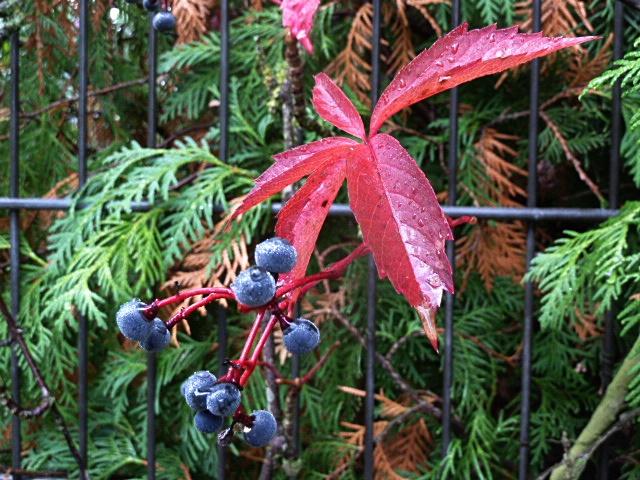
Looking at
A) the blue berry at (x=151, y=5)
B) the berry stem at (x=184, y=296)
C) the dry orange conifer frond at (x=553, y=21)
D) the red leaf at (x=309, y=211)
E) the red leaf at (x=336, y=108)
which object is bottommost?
the berry stem at (x=184, y=296)

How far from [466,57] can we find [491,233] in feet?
3.43

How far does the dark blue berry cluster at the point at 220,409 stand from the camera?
1.83ft

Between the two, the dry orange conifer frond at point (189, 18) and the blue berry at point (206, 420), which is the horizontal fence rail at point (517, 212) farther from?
the blue berry at point (206, 420)

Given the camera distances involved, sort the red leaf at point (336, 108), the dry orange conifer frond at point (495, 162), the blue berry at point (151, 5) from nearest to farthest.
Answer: the red leaf at point (336, 108)
the blue berry at point (151, 5)
the dry orange conifer frond at point (495, 162)

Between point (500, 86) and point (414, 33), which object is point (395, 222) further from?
point (414, 33)

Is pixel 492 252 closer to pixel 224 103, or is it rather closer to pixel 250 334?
pixel 224 103

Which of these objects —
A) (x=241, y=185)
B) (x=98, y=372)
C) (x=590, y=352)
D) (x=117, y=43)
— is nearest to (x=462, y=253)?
(x=590, y=352)

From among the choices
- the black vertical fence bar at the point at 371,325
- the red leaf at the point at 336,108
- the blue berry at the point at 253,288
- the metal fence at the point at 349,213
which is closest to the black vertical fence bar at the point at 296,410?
the metal fence at the point at 349,213

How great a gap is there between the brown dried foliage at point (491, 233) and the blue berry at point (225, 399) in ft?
3.54

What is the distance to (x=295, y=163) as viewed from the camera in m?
0.61

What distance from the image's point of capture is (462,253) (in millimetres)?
1603

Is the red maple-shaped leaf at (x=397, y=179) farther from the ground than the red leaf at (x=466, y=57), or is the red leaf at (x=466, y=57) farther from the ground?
the red leaf at (x=466, y=57)

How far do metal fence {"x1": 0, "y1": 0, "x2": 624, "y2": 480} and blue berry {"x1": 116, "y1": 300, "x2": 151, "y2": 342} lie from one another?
0.83 meters

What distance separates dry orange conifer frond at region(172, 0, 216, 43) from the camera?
1.72 metres
